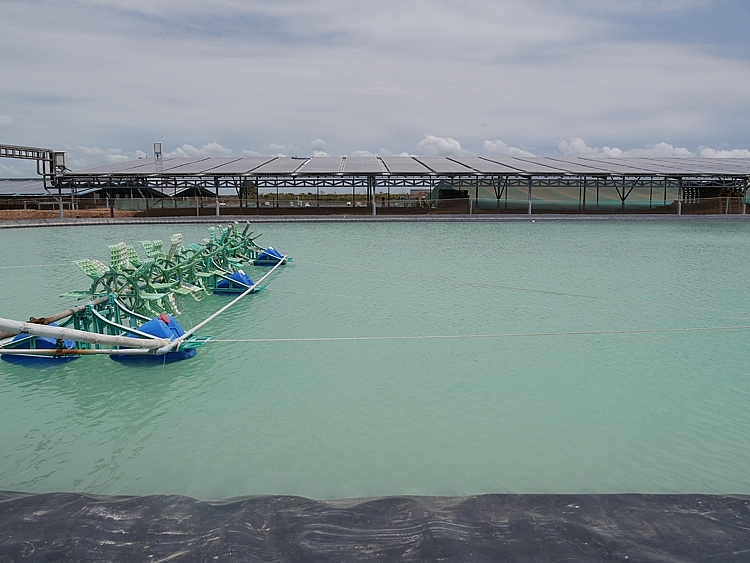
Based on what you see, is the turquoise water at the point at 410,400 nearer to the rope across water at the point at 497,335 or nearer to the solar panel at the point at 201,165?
the rope across water at the point at 497,335

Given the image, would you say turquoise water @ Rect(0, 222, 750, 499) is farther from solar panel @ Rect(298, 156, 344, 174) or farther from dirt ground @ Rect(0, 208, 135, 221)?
dirt ground @ Rect(0, 208, 135, 221)

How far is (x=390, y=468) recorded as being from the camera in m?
3.98

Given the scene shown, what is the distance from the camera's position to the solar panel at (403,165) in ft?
95.5

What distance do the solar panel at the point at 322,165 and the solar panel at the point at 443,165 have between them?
472 centimetres

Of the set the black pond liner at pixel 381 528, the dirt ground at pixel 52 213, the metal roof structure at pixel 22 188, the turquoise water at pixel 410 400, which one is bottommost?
the turquoise water at pixel 410 400

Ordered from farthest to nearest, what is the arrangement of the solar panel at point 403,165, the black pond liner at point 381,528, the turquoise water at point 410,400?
the solar panel at point 403,165, the turquoise water at point 410,400, the black pond liner at point 381,528

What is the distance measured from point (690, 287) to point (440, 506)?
30.4 ft

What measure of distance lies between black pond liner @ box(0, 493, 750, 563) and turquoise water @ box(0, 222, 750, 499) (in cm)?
74

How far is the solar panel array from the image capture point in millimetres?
28688

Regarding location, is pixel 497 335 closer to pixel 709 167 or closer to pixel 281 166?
pixel 281 166

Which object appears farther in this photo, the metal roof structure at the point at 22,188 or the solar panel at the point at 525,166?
the metal roof structure at the point at 22,188

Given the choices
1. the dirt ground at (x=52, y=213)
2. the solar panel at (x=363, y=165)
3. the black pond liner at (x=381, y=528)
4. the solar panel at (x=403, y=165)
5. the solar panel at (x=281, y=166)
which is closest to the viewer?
the black pond liner at (x=381, y=528)

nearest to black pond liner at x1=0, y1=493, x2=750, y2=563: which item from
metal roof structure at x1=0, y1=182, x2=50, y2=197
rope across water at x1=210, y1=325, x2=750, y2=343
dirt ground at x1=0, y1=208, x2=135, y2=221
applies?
rope across water at x1=210, y1=325, x2=750, y2=343

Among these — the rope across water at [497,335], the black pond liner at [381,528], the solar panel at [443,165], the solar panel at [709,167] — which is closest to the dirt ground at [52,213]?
the solar panel at [443,165]
